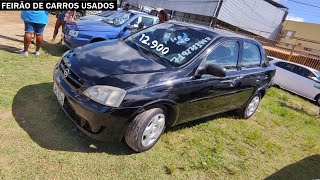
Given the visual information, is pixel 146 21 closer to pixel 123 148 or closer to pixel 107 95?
pixel 123 148

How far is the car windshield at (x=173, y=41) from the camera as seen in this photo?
374cm

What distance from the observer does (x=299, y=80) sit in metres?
11.1

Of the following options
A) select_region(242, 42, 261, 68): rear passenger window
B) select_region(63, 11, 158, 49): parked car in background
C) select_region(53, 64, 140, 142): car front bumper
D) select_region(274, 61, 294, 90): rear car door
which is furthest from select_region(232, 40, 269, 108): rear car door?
select_region(274, 61, 294, 90): rear car door

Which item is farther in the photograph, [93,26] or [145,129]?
[93,26]

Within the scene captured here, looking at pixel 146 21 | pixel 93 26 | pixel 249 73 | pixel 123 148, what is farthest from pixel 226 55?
pixel 146 21

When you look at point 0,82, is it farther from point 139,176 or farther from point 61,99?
point 139,176

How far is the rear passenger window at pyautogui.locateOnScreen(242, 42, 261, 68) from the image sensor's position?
4.66 metres

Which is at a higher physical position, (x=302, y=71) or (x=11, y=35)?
(x=302, y=71)

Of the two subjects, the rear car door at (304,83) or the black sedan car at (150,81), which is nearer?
the black sedan car at (150,81)

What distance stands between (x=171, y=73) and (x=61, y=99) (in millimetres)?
1388

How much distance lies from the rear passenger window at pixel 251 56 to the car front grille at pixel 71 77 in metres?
2.73

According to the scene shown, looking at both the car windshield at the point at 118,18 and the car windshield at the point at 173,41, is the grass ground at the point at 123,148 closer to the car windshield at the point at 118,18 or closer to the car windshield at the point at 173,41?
the car windshield at the point at 173,41

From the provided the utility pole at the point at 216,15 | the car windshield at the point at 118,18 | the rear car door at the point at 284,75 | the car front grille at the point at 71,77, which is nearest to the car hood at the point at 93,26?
the car windshield at the point at 118,18

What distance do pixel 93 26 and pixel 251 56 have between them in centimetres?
396
